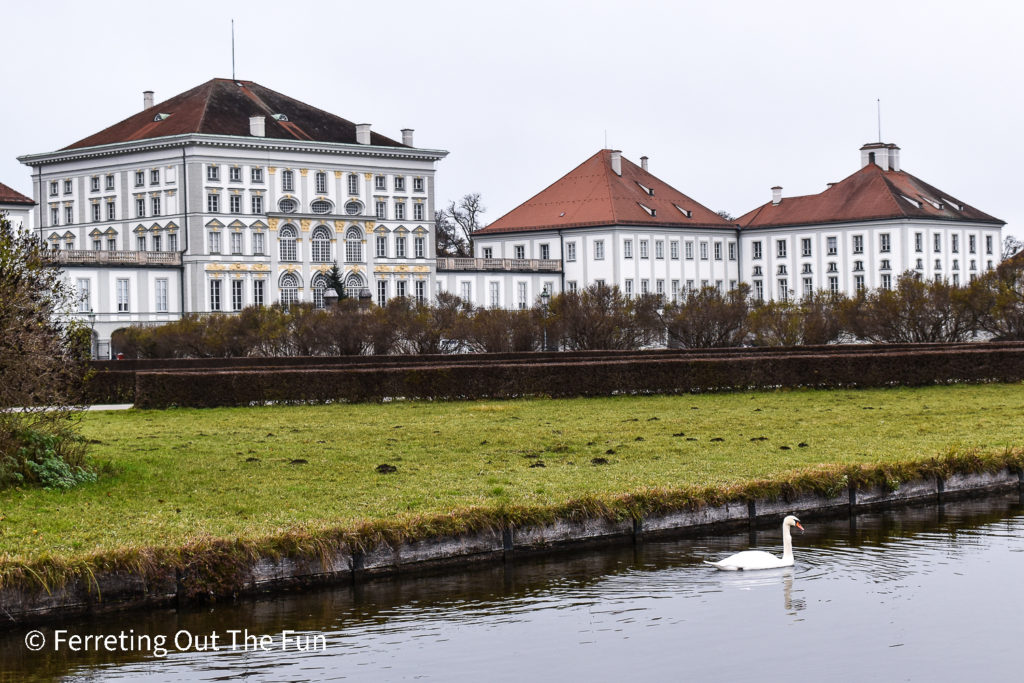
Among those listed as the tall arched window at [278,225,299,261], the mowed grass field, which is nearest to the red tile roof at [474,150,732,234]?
the tall arched window at [278,225,299,261]

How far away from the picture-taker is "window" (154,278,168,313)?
86.9m

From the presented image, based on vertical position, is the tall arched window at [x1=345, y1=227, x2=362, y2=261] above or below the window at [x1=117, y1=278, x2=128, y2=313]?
above

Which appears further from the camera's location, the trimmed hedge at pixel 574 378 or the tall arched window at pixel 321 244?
the tall arched window at pixel 321 244

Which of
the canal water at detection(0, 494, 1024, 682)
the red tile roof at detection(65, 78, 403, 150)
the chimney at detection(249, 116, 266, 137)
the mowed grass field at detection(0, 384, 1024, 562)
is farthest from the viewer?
the chimney at detection(249, 116, 266, 137)

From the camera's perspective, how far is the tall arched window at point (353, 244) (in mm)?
94625

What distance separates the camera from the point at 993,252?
108312 millimetres

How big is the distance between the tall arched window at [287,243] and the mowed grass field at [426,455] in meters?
61.2

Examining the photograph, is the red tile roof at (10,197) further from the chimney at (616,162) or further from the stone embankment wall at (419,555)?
the stone embankment wall at (419,555)

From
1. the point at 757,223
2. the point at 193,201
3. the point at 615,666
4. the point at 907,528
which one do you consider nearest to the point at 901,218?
the point at 757,223

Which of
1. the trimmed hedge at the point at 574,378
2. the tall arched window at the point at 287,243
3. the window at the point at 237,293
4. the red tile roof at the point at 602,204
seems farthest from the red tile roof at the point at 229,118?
the trimmed hedge at the point at 574,378

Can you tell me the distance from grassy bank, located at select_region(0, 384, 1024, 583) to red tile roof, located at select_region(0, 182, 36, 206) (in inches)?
2089

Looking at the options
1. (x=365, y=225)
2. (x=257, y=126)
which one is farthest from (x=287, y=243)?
(x=257, y=126)

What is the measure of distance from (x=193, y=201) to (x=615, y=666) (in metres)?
82.4

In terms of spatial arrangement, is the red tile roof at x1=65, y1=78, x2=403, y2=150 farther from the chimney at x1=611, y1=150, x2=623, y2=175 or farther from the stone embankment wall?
the stone embankment wall
